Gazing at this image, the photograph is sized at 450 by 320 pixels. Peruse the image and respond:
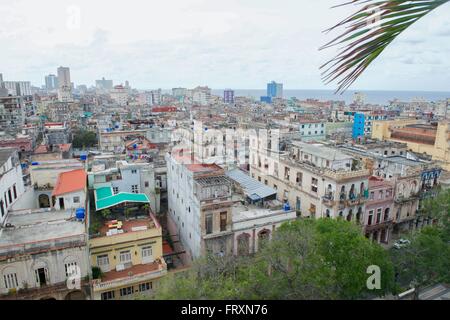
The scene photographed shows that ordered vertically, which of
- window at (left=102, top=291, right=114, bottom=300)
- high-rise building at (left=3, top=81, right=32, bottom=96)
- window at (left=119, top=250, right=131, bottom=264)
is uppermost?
high-rise building at (left=3, top=81, right=32, bottom=96)

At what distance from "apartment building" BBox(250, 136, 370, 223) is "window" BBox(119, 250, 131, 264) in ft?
36.6

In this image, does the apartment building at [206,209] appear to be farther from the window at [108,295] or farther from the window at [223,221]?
the window at [108,295]

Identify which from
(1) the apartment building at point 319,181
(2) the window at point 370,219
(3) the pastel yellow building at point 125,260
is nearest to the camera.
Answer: (3) the pastel yellow building at point 125,260

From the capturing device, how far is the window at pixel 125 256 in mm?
14891

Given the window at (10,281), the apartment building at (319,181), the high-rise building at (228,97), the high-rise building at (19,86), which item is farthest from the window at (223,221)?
the high-rise building at (228,97)

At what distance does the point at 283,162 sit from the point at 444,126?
20.3 meters

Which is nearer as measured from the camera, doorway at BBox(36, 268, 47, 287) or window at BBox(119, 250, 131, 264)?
doorway at BBox(36, 268, 47, 287)

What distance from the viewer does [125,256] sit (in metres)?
15.0

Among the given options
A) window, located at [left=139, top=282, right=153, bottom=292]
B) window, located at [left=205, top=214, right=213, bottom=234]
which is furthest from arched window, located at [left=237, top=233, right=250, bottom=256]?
window, located at [left=139, top=282, right=153, bottom=292]

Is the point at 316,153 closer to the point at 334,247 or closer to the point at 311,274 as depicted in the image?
the point at 334,247

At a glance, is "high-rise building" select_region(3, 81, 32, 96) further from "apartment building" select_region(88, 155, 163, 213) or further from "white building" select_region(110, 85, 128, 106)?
"apartment building" select_region(88, 155, 163, 213)

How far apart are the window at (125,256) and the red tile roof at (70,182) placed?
425 centimetres

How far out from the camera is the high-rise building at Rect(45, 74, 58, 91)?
182m

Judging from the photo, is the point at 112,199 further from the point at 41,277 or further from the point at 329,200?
the point at 329,200
